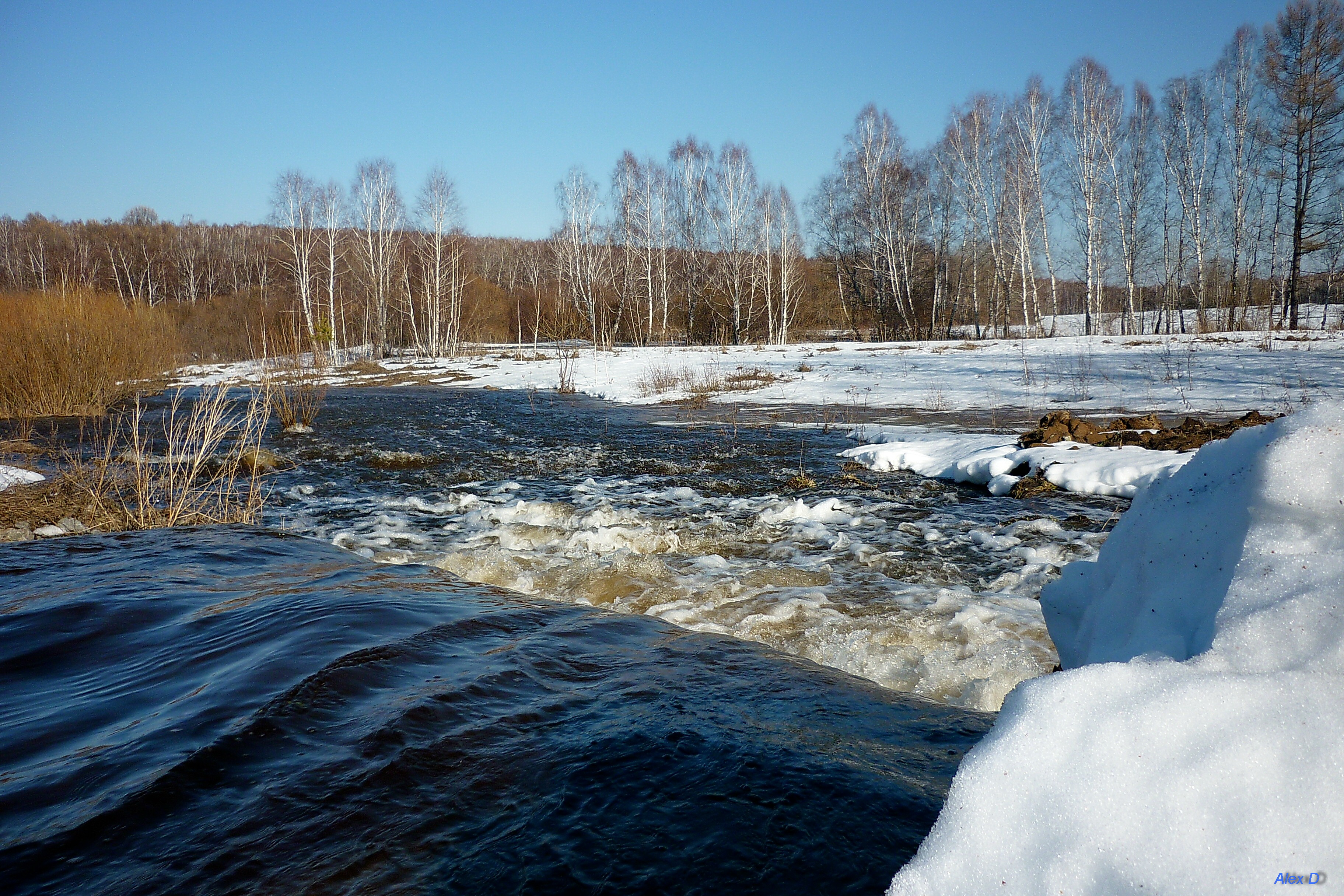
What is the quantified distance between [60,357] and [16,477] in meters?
8.15

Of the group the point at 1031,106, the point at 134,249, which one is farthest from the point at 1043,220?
A: the point at 134,249

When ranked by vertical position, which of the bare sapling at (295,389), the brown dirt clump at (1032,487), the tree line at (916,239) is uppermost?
the tree line at (916,239)

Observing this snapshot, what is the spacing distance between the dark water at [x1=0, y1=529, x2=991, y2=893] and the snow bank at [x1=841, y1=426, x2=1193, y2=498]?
466 centimetres

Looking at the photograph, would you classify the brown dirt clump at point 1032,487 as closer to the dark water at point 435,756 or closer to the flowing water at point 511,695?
the flowing water at point 511,695

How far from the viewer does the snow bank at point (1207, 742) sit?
97cm

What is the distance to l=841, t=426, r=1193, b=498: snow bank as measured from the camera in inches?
262

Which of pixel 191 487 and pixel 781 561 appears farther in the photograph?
pixel 191 487

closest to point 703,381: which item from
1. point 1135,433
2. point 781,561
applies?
point 1135,433

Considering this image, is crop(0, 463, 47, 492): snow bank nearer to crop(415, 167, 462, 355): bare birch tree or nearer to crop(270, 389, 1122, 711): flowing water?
crop(270, 389, 1122, 711): flowing water

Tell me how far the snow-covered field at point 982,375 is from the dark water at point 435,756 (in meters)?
6.56

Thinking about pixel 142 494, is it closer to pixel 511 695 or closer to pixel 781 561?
pixel 511 695

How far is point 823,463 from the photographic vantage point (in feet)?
28.2

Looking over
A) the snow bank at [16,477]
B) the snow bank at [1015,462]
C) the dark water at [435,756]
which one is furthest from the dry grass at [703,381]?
the dark water at [435,756]

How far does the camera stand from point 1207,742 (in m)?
1.06
